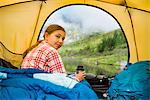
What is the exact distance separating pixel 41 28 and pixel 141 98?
71cm

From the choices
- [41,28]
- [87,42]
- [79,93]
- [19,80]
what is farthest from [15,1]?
[79,93]

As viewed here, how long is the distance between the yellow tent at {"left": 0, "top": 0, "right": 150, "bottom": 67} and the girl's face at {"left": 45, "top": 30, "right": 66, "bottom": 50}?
156mm

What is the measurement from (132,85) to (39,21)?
0.68 m

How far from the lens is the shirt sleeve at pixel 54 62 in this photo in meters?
1.69

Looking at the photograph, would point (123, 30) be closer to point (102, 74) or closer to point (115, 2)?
point (115, 2)

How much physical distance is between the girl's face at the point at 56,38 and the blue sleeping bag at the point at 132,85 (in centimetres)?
36

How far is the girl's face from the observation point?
5.92ft

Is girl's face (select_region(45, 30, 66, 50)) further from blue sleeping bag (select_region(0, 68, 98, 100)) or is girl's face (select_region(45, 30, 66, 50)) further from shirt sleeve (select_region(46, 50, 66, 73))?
blue sleeping bag (select_region(0, 68, 98, 100))

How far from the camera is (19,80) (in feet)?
4.91

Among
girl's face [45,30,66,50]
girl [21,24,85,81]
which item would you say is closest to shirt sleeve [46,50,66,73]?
girl [21,24,85,81]

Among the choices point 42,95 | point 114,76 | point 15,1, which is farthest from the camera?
point 15,1

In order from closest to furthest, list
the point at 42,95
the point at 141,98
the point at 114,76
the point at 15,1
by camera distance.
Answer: the point at 42,95
the point at 141,98
the point at 114,76
the point at 15,1

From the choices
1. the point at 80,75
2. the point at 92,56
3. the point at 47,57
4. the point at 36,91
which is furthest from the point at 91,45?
the point at 36,91

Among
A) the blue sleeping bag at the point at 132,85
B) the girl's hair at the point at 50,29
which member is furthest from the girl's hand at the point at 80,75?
the girl's hair at the point at 50,29
